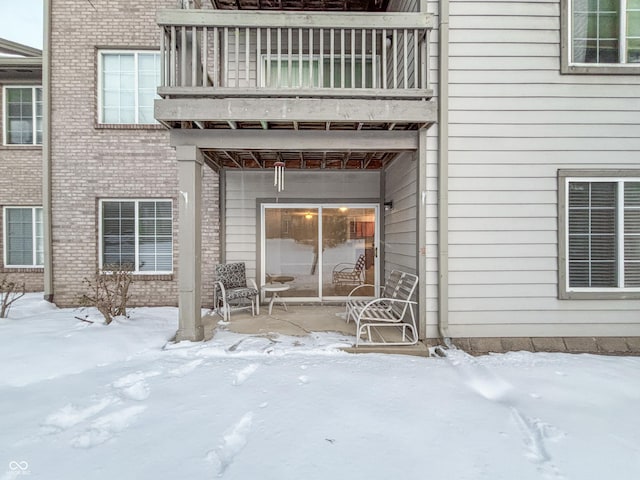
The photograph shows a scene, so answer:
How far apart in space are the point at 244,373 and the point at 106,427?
1220 millimetres

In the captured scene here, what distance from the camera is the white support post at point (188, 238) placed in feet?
13.2

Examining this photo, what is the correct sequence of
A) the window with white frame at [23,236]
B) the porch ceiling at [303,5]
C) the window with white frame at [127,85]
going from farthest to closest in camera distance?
1. the window with white frame at [23,236]
2. the window with white frame at [127,85]
3. the porch ceiling at [303,5]

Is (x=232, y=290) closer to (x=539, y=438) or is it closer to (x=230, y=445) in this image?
(x=230, y=445)

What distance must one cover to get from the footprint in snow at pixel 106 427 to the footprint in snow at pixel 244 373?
802mm

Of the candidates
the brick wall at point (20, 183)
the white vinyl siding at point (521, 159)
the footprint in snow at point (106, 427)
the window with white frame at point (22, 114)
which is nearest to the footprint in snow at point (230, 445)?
the footprint in snow at point (106, 427)

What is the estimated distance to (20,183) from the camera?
23.9 ft

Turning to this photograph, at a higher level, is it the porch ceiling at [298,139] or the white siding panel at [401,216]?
the porch ceiling at [298,139]

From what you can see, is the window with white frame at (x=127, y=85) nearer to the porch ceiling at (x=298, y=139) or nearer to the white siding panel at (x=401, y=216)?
the porch ceiling at (x=298, y=139)

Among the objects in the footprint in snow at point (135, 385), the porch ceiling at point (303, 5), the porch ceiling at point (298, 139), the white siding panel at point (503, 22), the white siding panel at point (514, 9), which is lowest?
the footprint in snow at point (135, 385)

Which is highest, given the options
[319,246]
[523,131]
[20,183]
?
[523,131]

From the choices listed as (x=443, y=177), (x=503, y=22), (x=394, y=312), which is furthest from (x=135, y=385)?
(x=503, y=22)

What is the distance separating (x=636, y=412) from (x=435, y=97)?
12.2 feet

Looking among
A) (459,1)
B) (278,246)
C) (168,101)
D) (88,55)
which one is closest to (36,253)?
(88,55)

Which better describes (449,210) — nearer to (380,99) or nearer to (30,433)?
(380,99)
